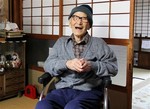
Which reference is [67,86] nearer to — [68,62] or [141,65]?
[68,62]

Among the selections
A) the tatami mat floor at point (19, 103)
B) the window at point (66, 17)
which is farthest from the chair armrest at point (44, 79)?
the tatami mat floor at point (19, 103)

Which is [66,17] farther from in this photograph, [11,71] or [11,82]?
[11,82]

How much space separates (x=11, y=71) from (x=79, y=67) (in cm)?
169

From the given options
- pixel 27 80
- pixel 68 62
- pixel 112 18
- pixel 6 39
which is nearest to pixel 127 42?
pixel 112 18

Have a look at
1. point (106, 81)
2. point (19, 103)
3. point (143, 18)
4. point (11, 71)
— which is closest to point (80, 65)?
point (106, 81)

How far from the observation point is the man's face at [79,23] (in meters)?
1.86

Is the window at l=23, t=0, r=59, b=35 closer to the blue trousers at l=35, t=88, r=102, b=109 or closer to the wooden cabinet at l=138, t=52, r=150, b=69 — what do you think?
the blue trousers at l=35, t=88, r=102, b=109

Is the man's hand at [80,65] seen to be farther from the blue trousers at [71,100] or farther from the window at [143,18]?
the window at [143,18]

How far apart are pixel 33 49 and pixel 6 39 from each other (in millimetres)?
552

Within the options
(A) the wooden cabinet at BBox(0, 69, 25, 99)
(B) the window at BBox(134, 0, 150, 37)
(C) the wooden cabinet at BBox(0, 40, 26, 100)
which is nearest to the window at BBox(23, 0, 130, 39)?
(C) the wooden cabinet at BBox(0, 40, 26, 100)

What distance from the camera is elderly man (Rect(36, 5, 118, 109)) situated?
64.3 inches

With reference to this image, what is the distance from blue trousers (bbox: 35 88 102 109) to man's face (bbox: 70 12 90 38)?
50 centimetres

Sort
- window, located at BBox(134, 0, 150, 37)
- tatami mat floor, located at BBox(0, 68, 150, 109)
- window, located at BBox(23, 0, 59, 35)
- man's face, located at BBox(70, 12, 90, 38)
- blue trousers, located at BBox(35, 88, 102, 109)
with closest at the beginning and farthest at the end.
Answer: blue trousers, located at BBox(35, 88, 102, 109) → man's face, located at BBox(70, 12, 90, 38) → tatami mat floor, located at BBox(0, 68, 150, 109) → window, located at BBox(23, 0, 59, 35) → window, located at BBox(134, 0, 150, 37)

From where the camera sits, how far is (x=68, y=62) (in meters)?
1.68
